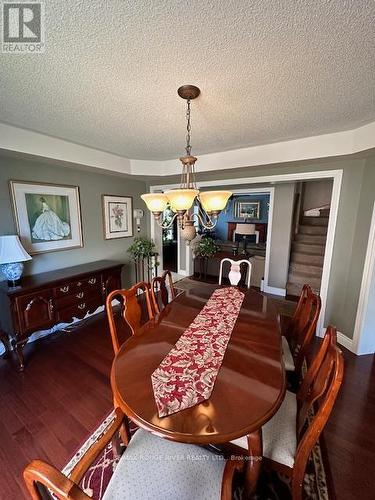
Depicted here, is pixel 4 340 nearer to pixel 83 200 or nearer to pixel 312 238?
pixel 83 200

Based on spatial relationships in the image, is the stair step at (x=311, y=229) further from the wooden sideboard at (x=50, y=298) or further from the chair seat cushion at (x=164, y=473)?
the chair seat cushion at (x=164, y=473)

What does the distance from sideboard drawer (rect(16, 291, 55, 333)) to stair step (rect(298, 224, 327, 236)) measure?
5.02 meters

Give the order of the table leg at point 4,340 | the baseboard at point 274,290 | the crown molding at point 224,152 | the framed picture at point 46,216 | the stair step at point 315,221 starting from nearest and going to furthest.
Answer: the crown molding at point 224,152 → the table leg at point 4,340 → the framed picture at point 46,216 → the baseboard at point 274,290 → the stair step at point 315,221

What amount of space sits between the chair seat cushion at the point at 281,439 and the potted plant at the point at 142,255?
2910 millimetres

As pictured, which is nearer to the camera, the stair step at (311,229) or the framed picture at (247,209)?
the stair step at (311,229)

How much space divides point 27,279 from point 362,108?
3.55 m

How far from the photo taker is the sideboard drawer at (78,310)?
241 centimetres

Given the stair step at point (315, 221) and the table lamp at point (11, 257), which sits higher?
the stair step at point (315, 221)

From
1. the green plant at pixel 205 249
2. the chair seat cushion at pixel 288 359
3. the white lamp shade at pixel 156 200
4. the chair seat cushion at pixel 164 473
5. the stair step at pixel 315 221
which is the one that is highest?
the white lamp shade at pixel 156 200

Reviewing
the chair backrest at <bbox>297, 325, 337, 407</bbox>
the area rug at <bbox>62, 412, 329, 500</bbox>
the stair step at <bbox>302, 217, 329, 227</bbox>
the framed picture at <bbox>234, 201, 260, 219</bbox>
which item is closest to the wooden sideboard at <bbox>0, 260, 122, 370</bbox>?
the area rug at <bbox>62, 412, 329, 500</bbox>

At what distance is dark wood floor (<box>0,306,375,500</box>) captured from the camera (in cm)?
130

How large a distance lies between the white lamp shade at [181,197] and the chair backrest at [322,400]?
1.11 m
